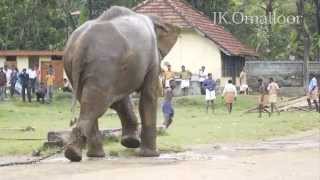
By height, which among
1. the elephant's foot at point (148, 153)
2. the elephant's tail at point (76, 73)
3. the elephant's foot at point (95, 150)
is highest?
the elephant's tail at point (76, 73)

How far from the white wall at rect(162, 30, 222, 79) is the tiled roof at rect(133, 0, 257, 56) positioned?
0.64 metres

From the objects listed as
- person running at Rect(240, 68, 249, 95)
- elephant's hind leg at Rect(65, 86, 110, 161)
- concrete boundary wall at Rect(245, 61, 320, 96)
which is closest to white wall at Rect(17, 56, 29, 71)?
person running at Rect(240, 68, 249, 95)

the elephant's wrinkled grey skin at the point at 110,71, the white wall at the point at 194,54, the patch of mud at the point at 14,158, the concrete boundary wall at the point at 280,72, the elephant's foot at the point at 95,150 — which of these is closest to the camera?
the elephant's wrinkled grey skin at the point at 110,71

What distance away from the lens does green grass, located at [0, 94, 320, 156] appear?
16666mm

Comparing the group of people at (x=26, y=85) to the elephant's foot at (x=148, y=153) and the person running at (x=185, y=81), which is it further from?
the elephant's foot at (x=148, y=153)

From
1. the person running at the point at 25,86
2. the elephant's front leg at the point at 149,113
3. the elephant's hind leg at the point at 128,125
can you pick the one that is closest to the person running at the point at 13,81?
the person running at the point at 25,86

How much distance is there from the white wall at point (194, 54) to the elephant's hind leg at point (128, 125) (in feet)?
94.1

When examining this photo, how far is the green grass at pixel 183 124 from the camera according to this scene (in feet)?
54.7

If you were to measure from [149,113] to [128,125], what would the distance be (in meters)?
0.60

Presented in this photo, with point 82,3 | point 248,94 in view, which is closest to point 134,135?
point 248,94

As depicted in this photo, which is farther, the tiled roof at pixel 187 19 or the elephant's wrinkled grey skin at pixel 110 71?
the tiled roof at pixel 187 19

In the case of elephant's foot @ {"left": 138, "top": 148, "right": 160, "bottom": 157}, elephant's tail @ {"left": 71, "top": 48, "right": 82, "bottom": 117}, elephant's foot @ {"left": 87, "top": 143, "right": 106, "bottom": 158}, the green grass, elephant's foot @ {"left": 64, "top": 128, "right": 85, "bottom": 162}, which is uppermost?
elephant's tail @ {"left": 71, "top": 48, "right": 82, "bottom": 117}

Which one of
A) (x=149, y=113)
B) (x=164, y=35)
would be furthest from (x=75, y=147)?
(x=164, y=35)

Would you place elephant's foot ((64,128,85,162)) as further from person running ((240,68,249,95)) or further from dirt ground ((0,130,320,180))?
person running ((240,68,249,95))
